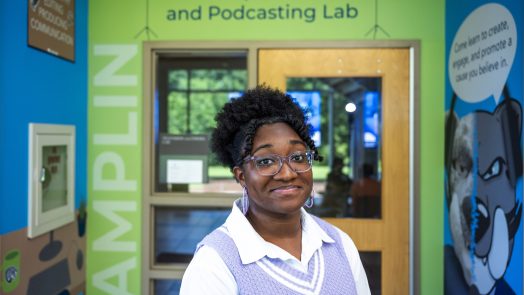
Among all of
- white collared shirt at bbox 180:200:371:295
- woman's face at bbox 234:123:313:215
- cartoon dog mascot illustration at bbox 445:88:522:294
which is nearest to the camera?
white collared shirt at bbox 180:200:371:295

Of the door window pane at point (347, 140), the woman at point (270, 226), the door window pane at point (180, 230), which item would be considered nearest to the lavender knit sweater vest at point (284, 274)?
the woman at point (270, 226)

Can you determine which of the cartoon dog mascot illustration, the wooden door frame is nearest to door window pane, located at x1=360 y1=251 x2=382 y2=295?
the wooden door frame

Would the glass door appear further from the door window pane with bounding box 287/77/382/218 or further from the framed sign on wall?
the framed sign on wall

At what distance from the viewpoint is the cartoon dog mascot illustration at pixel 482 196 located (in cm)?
228

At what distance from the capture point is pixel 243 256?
1306 millimetres

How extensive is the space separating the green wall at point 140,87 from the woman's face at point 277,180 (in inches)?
74.7

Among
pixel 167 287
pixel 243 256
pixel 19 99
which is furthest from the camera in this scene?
pixel 167 287

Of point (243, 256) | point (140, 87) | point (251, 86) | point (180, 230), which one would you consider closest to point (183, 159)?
point (140, 87)

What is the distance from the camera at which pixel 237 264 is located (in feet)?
4.23

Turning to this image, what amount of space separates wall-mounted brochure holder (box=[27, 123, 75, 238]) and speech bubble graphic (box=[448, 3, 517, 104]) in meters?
2.35

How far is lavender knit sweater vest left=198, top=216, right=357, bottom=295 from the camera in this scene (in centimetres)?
128

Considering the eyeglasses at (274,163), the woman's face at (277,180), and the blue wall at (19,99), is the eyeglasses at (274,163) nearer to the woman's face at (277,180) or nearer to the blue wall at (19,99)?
the woman's face at (277,180)

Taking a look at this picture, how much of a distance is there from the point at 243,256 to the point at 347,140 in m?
2.17

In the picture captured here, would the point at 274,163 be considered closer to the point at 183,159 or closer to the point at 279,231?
the point at 279,231
